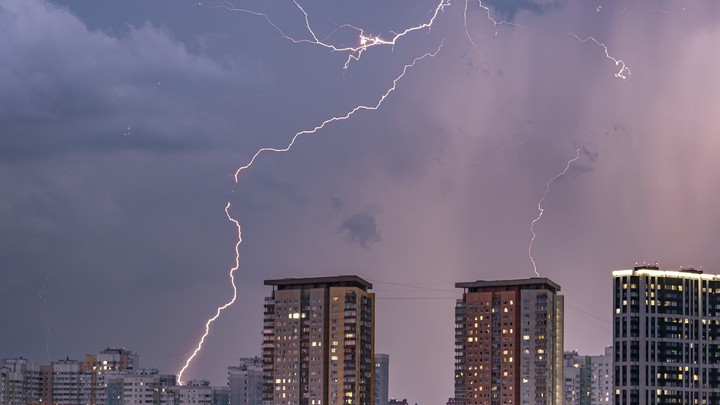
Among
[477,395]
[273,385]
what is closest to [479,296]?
[477,395]

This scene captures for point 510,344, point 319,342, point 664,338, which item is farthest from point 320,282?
point 664,338

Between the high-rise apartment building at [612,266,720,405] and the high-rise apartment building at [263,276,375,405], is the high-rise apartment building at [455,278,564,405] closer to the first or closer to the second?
the high-rise apartment building at [263,276,375,405]

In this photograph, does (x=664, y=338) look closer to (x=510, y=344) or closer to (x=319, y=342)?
(x=510, y=344)

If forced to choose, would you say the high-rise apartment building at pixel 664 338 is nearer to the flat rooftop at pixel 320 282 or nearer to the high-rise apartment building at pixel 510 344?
the high-rise apartment building at pixel 510 344

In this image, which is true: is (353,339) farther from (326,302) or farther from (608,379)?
(608,379)

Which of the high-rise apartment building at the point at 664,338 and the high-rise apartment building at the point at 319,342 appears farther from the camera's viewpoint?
the high-rise apartment building at the point at 319,342

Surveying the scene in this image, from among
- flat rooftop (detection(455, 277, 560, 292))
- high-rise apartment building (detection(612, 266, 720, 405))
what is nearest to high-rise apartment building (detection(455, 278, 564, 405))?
flat rooftop (detection(455, 277, 560, 292))

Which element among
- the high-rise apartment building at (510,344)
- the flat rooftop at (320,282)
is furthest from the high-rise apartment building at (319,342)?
the high-rise apartment building at (510,344)
